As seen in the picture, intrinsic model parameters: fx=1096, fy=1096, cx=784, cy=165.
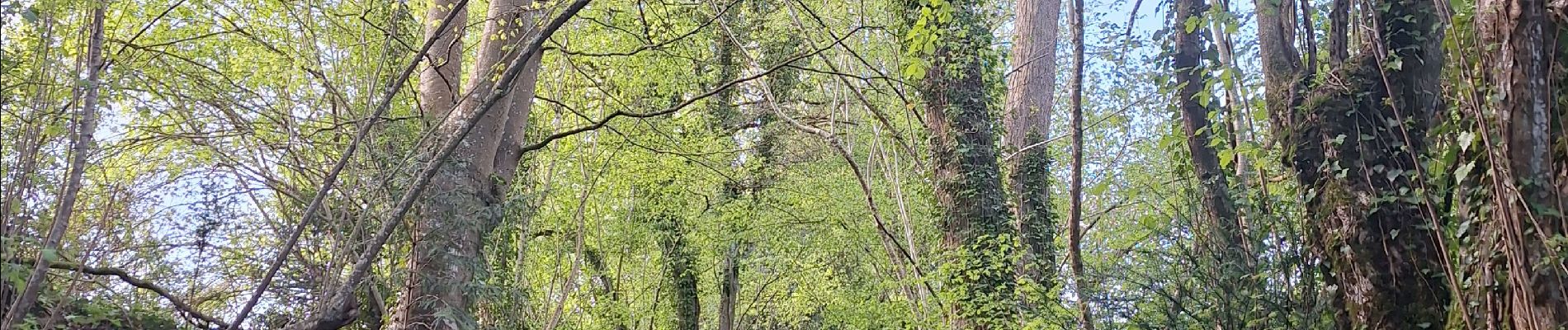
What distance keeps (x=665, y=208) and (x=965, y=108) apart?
18.6ft

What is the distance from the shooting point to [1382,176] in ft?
14.0

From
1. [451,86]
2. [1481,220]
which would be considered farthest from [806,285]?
[1481,220]

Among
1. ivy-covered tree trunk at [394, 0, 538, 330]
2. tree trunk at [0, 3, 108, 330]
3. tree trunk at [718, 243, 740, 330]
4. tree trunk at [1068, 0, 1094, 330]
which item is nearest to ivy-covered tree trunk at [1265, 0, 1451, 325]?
tree trunk at [1068, 0, 1094, 330]

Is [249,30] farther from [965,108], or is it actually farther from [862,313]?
[862,313]

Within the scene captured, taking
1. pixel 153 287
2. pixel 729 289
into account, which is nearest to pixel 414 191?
pixel 153 287

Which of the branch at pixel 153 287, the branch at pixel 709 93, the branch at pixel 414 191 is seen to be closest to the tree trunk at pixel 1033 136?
the branch at pixel 709 93

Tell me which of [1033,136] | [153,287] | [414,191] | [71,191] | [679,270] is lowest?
[71,191]

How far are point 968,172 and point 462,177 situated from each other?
3.36 metres

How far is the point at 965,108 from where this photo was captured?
775cm

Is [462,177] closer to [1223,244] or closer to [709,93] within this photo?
[709,93]

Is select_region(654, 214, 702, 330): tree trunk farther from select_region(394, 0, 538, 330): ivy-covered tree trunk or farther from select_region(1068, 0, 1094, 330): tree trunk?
select_region(1068, 0, 1094, 330): tree trunk

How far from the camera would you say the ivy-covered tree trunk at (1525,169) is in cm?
309

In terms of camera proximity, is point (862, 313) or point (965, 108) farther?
point (862, 313)

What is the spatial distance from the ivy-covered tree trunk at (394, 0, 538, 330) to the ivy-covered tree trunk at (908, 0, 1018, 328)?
9.05ft
